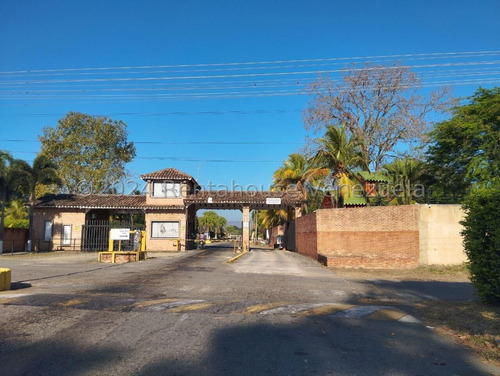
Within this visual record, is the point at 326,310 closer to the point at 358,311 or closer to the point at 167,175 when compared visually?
the point at 358,311

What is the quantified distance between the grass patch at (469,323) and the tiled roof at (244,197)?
72.7 ft

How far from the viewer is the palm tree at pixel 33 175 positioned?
30.6 metres

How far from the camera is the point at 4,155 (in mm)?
29703

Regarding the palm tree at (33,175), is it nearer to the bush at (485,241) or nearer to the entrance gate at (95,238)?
the entrance gate at (95,238)

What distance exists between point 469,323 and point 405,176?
74.9ft

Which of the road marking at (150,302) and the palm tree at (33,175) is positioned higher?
the palm tree at (33,175)

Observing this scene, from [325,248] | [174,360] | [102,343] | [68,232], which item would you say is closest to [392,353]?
[174,360]

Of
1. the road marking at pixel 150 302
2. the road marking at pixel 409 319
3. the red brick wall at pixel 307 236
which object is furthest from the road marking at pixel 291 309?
the red brick wall at pixel 307 236

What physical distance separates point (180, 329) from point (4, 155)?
29.2 meters

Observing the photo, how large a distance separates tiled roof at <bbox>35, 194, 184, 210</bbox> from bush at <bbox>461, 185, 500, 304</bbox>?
25475mm

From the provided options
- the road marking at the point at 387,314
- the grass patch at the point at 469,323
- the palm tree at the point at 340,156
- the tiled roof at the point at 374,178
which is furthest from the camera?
the tiled roof at the point at 374,178

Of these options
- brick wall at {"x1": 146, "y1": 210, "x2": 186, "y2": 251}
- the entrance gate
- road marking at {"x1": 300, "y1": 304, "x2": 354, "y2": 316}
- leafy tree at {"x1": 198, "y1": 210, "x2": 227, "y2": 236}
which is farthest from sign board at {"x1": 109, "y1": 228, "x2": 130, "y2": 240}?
leafy tree at {"x1": 198, "y1": 210, "x2": 227, "y2": 236}

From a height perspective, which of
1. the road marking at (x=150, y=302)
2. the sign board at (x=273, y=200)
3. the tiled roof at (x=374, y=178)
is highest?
the tiled roof at (x=374, y=178)

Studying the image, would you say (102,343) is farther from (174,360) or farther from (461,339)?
(461,339)
